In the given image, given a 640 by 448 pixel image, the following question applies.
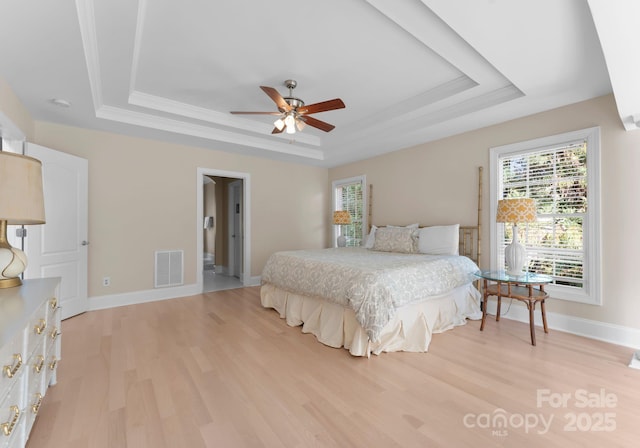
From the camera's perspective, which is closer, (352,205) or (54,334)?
(54,334)

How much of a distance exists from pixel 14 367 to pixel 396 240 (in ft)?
12.6

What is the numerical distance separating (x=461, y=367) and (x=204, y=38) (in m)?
3.44

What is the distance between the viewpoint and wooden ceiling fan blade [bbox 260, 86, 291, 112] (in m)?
2.52

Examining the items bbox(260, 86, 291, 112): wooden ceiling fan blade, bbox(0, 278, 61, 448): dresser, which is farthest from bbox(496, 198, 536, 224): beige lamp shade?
bbox(0, 278, 61, 448): dresser

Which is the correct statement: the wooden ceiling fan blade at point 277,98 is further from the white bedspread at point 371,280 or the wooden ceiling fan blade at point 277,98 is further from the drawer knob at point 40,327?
the drawer knob at point 40,327

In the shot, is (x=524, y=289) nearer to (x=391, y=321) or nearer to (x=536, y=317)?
(x=536, y=317)

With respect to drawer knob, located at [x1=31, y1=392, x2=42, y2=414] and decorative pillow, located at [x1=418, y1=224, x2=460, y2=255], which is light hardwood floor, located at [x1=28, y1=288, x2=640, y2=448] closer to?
drawer knob, located at [x1=31, y1=392, x2=42, y2=414]

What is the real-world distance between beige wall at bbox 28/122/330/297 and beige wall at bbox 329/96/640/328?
2380 millimetres

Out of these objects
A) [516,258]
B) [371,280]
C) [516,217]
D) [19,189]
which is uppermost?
[19,189]

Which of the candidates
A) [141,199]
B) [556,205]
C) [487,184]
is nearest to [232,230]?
[141,199]

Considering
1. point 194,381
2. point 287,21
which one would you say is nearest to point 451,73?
point 287,21

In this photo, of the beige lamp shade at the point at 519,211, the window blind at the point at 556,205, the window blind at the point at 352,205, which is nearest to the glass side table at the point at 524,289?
the window blind at the point at 556,205

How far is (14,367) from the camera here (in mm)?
1174

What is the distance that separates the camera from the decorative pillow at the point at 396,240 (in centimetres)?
404
